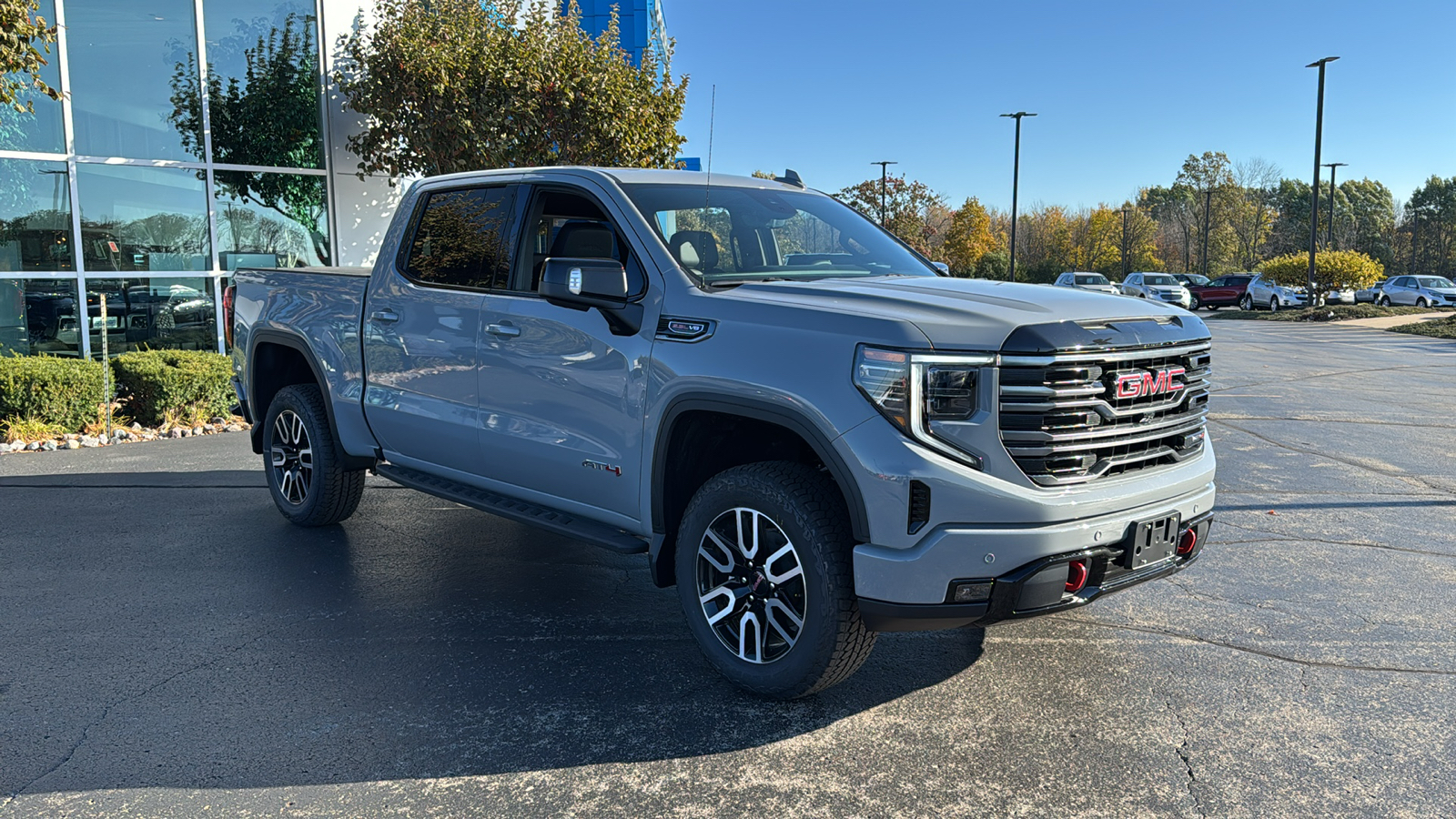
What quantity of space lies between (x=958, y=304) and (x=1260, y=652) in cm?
215

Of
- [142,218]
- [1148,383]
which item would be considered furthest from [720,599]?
[142,218]

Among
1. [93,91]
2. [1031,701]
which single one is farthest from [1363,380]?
[93,91]

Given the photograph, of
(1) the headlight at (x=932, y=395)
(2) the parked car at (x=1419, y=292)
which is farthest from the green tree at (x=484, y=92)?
(2) the parked car at (x=1419, y=292)

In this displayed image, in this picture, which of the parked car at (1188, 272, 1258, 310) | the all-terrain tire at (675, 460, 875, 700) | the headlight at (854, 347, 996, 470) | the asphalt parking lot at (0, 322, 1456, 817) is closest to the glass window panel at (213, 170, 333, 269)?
the asphalt parking lot at (0, 322, 1456, 817)

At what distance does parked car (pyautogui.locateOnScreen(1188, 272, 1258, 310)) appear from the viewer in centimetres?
4825

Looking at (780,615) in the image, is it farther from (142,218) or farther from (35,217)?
(142,218)

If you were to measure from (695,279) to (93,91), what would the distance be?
11869mm

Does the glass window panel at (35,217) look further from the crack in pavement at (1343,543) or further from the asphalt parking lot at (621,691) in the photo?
the crack in pavement at (1343,543)

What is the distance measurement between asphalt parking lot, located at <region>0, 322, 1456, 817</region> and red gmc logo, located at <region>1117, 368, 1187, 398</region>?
1.17 metres

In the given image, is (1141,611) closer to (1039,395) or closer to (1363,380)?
(1039,395)

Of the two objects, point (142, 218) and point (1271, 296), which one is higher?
point (142, 218)

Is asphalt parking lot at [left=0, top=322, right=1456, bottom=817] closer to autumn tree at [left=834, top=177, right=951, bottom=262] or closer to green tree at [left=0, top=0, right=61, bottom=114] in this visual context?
green tree at [left=0, top=0, right=61, bottom=114]

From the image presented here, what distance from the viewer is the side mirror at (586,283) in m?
4.15

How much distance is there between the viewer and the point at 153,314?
44.4 ft
